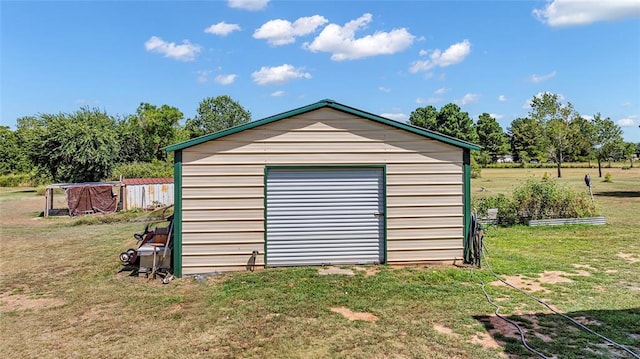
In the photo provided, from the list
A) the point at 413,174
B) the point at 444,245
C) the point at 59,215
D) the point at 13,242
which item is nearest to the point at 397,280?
the point at 444,245

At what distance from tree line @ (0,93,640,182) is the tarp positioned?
308cm

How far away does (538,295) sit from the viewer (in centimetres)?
530

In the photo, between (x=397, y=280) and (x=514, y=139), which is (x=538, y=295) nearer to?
(x=397, y=280)

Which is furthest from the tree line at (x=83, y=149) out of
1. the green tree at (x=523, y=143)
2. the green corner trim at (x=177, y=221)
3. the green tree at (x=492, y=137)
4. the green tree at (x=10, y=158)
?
the green tree at (x=492, y=137)

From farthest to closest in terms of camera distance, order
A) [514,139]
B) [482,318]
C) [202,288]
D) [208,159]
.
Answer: [514,139], [208,159], [202,288], [482,318]

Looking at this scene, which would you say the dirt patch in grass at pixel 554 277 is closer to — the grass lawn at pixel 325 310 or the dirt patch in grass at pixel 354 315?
the grass lawn at pixel 325 310

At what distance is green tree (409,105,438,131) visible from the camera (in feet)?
186

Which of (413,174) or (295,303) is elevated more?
(413,174)

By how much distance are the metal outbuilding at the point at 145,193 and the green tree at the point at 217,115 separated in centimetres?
4366

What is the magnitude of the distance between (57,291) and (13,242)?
5937mm

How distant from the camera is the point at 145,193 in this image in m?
18.1

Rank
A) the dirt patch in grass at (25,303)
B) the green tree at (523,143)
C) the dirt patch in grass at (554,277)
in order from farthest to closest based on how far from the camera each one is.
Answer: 1. the green tree at (523,143)
2. the dirt patch in grass at (554,277)
3. the dirt patch in grass at (25,303)

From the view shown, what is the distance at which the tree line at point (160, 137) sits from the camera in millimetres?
22797

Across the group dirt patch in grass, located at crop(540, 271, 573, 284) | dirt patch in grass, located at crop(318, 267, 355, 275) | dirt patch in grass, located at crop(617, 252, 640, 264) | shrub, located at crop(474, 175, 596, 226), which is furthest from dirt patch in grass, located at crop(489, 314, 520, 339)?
shrub, located at crop(474, 175, 596, 226)
